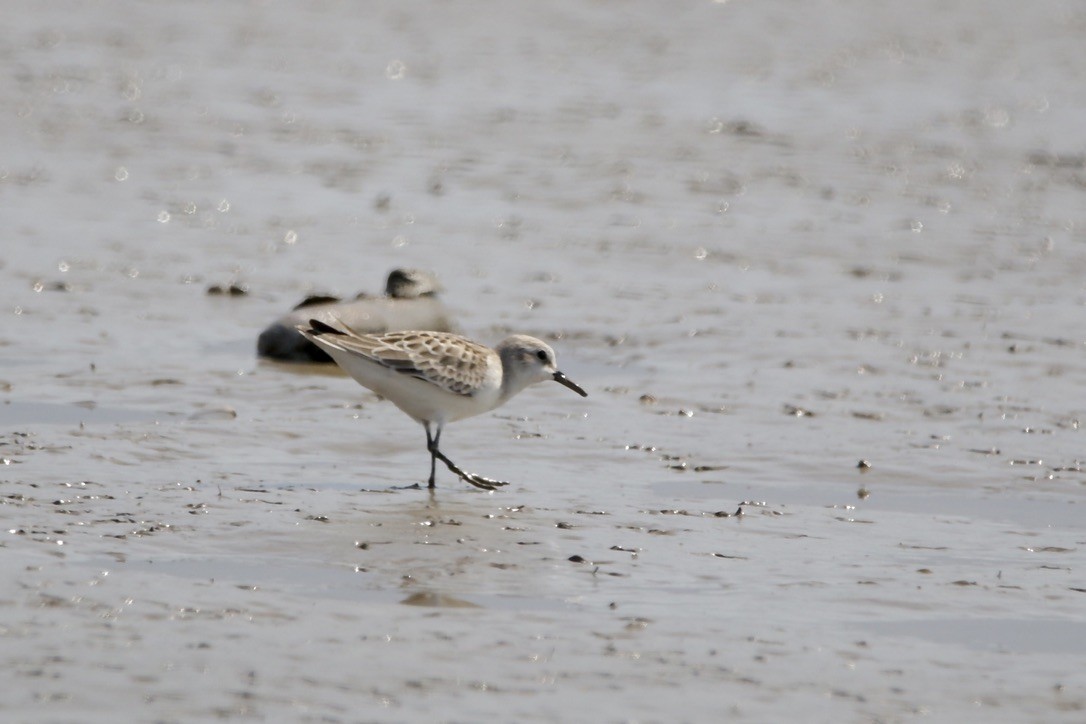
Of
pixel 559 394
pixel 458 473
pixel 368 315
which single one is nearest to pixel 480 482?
pixel 458 473

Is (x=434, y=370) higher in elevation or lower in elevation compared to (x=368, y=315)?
lower

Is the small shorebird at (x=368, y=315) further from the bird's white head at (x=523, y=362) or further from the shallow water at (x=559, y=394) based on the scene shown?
the bird's white head at (x=523, y=362)

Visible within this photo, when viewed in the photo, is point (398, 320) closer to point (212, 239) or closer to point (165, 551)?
point (212, 239)

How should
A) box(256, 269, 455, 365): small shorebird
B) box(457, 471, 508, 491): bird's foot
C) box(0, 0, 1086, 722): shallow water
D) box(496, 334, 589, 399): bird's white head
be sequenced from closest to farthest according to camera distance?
box(0, 0, 1086, 722): shallow water → box(457, 471, 508, 491): bird's foot → box(496, 334, 589, 399): bird's white head → box(256, 269, 455, 365): small shorebird

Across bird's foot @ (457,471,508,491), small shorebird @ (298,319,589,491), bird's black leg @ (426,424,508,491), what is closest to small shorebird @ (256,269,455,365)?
small shorebird @ (298,319,589,491)

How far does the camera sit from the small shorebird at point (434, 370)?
31.1ft

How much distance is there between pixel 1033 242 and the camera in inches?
650

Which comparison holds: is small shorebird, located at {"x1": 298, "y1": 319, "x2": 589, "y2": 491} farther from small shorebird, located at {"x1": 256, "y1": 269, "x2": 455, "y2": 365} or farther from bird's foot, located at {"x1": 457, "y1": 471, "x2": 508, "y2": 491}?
small shorebird, located at {"x1": 256, "y1": 269, "x2": 455, "y2": 365}

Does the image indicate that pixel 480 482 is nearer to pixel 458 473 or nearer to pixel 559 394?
pixel 458 473

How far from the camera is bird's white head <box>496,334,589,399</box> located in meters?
9.85

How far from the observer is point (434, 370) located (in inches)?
372

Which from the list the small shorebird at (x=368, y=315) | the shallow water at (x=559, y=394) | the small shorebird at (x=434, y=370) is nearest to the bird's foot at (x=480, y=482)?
the small shorebird at (x=434, y=370)

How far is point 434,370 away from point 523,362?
2.02ft

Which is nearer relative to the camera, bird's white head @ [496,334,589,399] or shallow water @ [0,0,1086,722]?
shallow water @ [0,0,1086,722]
